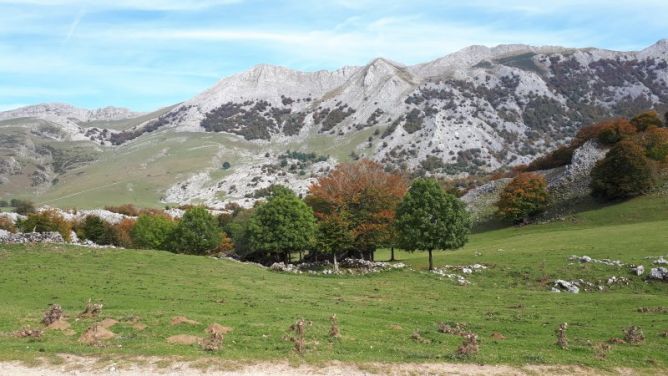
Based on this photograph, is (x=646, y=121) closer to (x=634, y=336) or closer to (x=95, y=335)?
(x=634, y=336)

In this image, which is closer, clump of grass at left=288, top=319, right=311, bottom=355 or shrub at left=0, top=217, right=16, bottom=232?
clump of grass at left=288, top=319, right=311, bottom=355

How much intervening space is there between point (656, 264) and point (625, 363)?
31210 millimetres

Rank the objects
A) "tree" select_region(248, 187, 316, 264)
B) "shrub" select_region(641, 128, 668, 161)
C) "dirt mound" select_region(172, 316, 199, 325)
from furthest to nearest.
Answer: "shrub" select_region(641, 128, 668, 161), "tree" select_region(248, 187, 316, 264), "dirt mound" select_region(172, 316, 199, 325)

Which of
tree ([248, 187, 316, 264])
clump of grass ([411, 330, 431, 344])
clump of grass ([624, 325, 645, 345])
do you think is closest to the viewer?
clump of grass ([411, 330, 431, 344])

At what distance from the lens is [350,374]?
19609 millimetres

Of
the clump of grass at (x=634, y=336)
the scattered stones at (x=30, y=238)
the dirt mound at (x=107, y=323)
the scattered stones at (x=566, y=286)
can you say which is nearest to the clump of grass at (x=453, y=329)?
the clump of grass at (x=634, y=336)

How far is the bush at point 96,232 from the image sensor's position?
426 ft

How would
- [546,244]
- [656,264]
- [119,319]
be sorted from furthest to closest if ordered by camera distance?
[546,244]
[656,264]
[119,319]

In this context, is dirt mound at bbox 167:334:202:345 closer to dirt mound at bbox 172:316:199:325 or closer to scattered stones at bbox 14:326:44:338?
dirt mound at bbox 172:316:199:325

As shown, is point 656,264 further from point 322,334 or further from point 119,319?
point 119,319

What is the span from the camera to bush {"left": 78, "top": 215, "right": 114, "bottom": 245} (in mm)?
129750

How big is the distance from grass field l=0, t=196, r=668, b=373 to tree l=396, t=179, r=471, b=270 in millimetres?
2744

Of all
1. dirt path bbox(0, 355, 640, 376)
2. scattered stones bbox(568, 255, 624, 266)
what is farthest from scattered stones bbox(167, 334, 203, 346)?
scattered stones bbox(568, 255, 624, 266)

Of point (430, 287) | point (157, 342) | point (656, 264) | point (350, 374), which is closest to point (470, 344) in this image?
point (350, 374)
